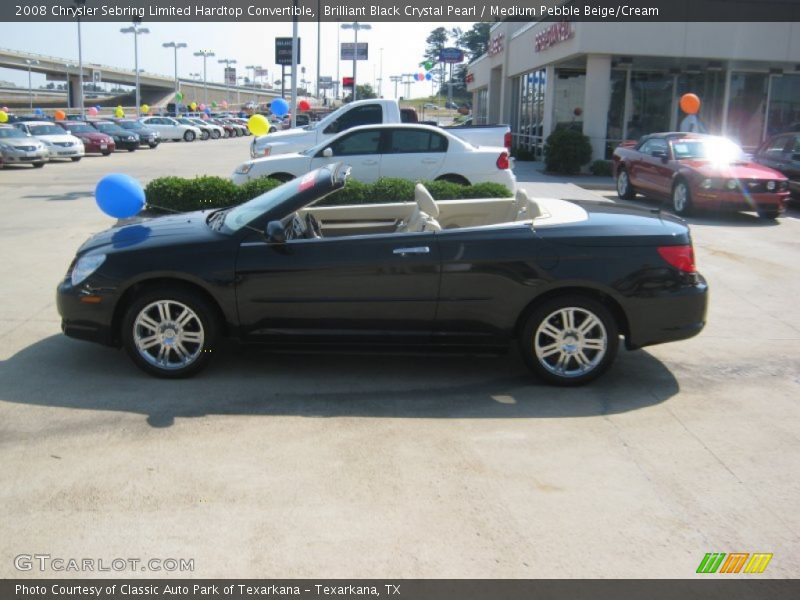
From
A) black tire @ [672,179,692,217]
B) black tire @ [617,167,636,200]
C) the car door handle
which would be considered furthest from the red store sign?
the car door handle

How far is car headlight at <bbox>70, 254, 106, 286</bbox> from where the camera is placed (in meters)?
5.67

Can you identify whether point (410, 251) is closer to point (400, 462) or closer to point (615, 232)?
point (615, 232)

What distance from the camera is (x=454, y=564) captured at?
3434 millimetres

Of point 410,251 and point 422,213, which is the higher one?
point 422,213

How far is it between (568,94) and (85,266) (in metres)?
24.4

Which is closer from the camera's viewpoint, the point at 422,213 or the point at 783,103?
the point at 422,213

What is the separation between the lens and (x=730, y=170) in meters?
14.2

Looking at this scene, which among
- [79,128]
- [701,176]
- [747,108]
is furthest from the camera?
[79,128]

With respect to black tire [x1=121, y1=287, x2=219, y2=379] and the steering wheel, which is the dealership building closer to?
the steering wheel

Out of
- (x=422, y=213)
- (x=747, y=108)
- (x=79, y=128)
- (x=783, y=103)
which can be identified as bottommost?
(x=422, y=213)

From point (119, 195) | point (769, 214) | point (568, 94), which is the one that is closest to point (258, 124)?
point (119, 195)

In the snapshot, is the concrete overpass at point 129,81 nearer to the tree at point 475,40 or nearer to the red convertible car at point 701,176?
the tree at point 475,40

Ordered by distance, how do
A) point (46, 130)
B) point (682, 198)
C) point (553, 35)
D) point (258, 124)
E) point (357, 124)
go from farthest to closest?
point (46, 130), point (553, 35), point (258, 124), point (357, 124), point (682, 198)

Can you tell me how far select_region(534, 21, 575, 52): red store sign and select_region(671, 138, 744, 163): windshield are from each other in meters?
10.3
